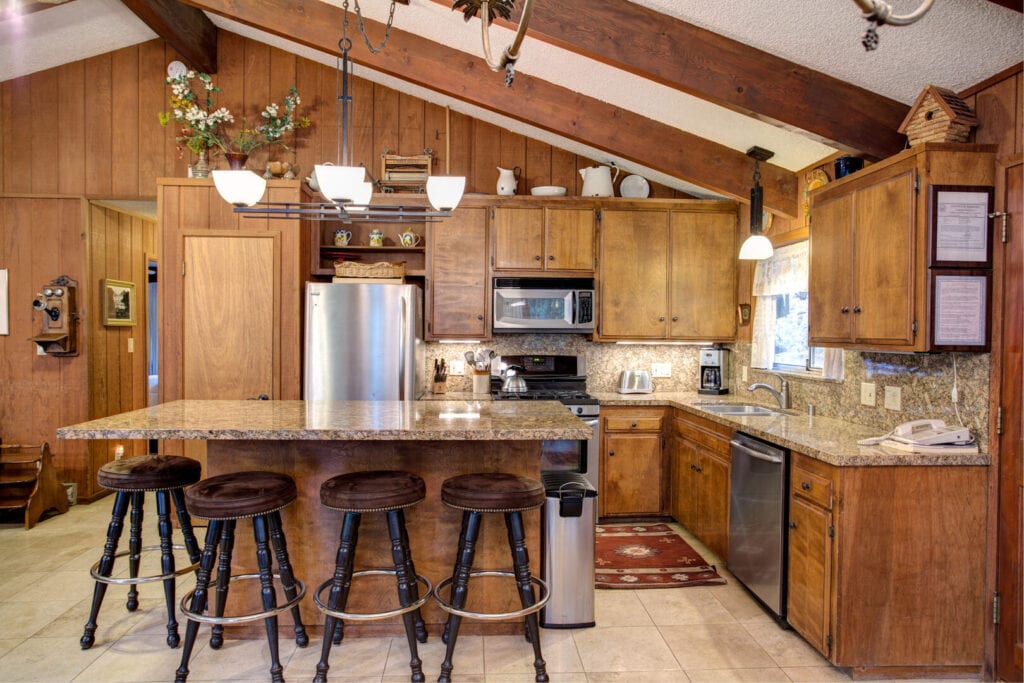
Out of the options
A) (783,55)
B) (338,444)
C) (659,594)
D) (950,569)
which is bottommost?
(659,594)

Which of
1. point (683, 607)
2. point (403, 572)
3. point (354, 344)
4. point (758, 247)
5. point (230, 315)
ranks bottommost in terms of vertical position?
point (683, 607)

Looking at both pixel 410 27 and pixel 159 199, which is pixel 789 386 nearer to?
pixel 410 27

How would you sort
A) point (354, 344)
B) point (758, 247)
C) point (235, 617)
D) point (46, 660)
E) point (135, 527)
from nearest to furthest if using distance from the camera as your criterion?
point (235, 617) → point (46, 660) → point (135, 527) → point (758, 247) → point (354, 344)

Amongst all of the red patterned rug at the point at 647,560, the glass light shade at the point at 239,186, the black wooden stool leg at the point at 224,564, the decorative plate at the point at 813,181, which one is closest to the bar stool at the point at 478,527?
the black wooden stool leg at the point at 224,564

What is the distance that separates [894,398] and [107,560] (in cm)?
353

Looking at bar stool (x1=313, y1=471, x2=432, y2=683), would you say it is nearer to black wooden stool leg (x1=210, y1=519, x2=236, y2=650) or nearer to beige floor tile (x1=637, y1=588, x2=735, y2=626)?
black wooden stool leg (x1=210, y1=519, x2=236, y2=650)

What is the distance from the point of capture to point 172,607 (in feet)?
8.27

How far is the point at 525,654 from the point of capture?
2.45 metres

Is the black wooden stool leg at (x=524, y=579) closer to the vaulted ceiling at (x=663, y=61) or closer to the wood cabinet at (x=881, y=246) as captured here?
the wood cabinet at (x=881, y=246)

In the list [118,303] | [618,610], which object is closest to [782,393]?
[618,610]

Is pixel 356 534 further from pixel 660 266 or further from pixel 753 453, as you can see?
pixel 660 266

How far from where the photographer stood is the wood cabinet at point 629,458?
4.14 meters

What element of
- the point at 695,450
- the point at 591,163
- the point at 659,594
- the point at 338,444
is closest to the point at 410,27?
the point at 591,163

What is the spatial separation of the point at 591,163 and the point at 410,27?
1719mm
